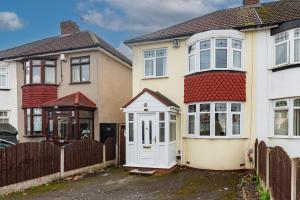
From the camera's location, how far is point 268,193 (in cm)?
786

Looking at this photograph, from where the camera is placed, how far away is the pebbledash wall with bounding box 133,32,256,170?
13.6m

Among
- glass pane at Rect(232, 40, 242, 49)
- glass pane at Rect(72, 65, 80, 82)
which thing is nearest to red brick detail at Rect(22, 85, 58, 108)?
glass pane at Rect(72, 65, 80, 82)

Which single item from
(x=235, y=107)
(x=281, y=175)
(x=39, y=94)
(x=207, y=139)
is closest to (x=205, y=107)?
(x=235, y=107)

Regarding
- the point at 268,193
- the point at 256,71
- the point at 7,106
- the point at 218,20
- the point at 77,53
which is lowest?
the point at 268,193

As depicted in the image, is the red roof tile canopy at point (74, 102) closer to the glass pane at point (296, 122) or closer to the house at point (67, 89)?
the house at point (67, 89)

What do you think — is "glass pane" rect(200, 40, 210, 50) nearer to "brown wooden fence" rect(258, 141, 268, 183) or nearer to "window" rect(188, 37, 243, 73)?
"window" rect(188, 37, 243, 73)

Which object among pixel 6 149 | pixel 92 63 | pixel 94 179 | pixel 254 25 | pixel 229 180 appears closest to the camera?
pixel 6 149

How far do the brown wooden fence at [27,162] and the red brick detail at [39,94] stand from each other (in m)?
6.58

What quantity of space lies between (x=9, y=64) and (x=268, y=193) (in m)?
17.7

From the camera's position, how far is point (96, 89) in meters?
17.2

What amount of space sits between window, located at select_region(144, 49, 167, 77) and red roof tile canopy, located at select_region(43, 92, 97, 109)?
11.9 feet

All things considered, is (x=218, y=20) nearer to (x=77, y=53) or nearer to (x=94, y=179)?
(x=77, y=53)

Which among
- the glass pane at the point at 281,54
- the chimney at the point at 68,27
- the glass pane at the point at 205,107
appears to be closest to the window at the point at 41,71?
the chimney at the point at 68,27

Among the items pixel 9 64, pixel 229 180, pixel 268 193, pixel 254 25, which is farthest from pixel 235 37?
pixel 9 64
